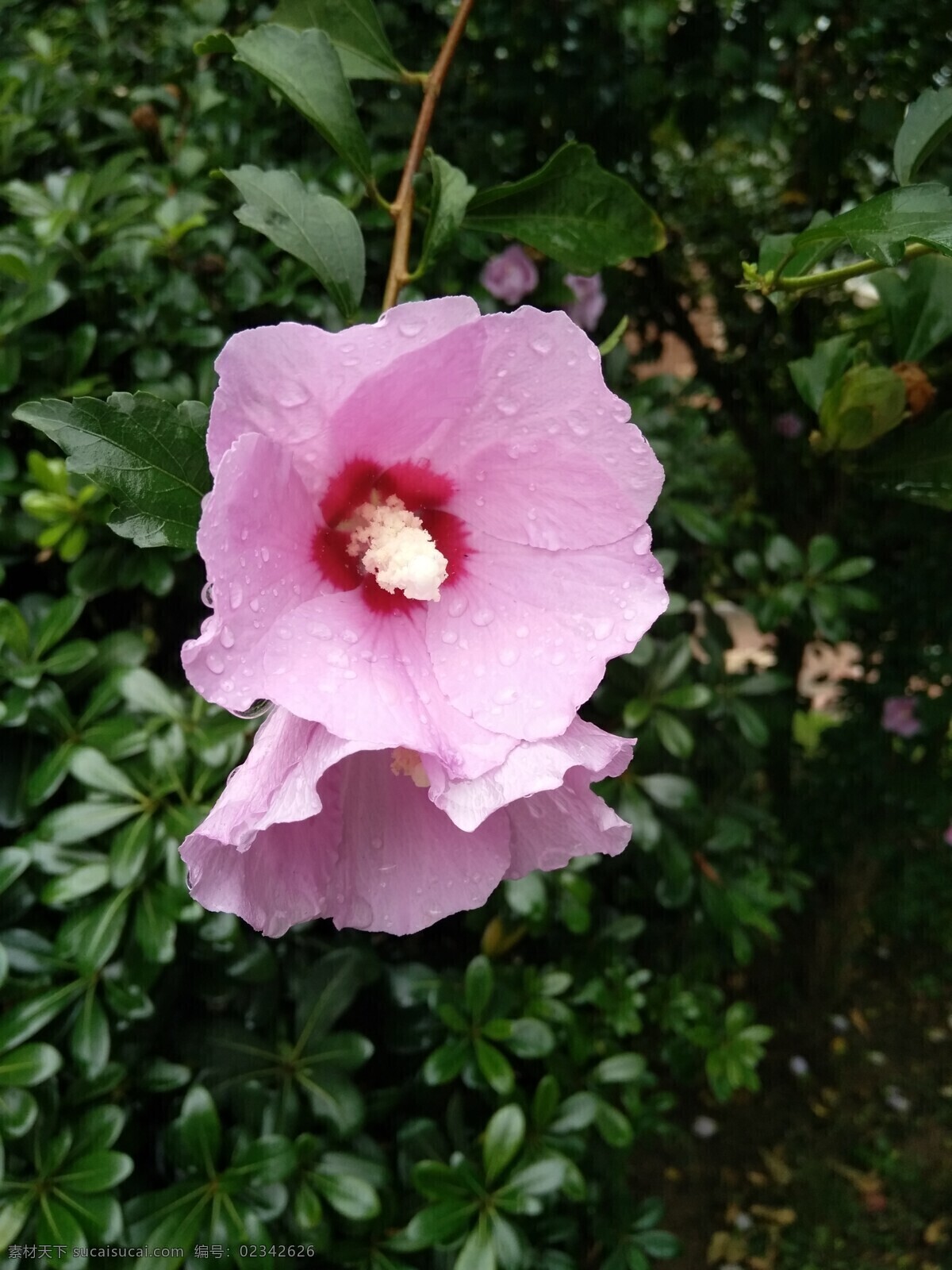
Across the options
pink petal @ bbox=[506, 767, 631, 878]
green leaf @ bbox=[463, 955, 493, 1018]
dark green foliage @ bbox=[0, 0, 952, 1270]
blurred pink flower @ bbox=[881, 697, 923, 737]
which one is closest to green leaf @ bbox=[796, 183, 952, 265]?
dark green foliage @ bbox=[0, 0, 952, 1270]

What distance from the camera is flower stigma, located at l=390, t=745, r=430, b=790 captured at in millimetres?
621

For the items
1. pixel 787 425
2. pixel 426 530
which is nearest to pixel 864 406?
pixel 426 530

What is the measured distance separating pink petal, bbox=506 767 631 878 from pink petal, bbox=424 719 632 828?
42 millimetres

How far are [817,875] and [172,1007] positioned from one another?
2378mm

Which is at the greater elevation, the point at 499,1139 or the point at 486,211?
the point at 486,211

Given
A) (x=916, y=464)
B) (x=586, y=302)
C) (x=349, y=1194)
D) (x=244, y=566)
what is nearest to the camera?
(x=244, y=566)

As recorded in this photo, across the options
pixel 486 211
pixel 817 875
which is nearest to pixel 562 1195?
pixel 486 211

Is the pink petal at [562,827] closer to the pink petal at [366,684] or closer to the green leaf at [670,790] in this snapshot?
the pink petal at [366,684]

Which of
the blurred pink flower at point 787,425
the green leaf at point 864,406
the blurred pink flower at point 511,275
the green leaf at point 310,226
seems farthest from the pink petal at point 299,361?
the blurred pink flower at point 787,425

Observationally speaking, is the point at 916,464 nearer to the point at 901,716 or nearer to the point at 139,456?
the point at 139,456

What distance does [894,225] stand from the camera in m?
0.62

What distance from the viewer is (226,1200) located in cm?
107

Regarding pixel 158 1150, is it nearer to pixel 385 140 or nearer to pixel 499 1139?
pixel 499 1139

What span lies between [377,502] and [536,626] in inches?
5.9
